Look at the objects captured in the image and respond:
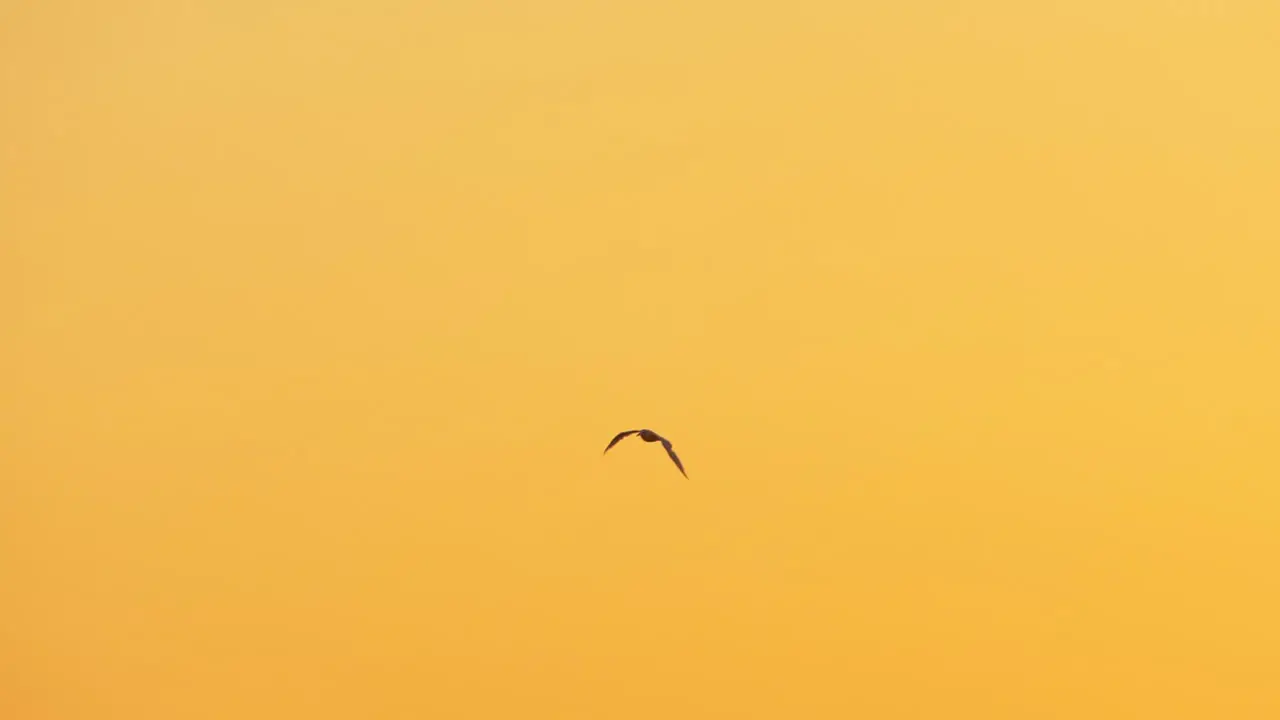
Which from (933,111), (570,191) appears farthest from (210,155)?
(933,111)

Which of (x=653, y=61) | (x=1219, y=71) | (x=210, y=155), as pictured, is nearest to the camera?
(x=1219, y=71)

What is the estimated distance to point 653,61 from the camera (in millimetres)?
1938

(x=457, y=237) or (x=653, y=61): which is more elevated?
(x=653, y=61)

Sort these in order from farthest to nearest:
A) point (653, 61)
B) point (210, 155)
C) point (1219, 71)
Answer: point (210, 155), point (653, 61), point (1219, 71)

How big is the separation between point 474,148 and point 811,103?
48cm

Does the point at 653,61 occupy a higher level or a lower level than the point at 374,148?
higher

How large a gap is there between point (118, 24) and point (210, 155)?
0.26 meters

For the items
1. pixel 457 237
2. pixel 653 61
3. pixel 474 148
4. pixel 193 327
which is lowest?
pixel 193 327

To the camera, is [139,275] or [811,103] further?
[139,275]

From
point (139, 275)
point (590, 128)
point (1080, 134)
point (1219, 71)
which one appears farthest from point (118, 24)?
point (1219, 71)

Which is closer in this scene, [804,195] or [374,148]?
[804,195]

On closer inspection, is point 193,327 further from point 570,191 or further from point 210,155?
point 570,191

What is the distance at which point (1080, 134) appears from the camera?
185cm

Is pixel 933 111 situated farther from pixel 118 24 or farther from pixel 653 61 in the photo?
pixel 118 24
